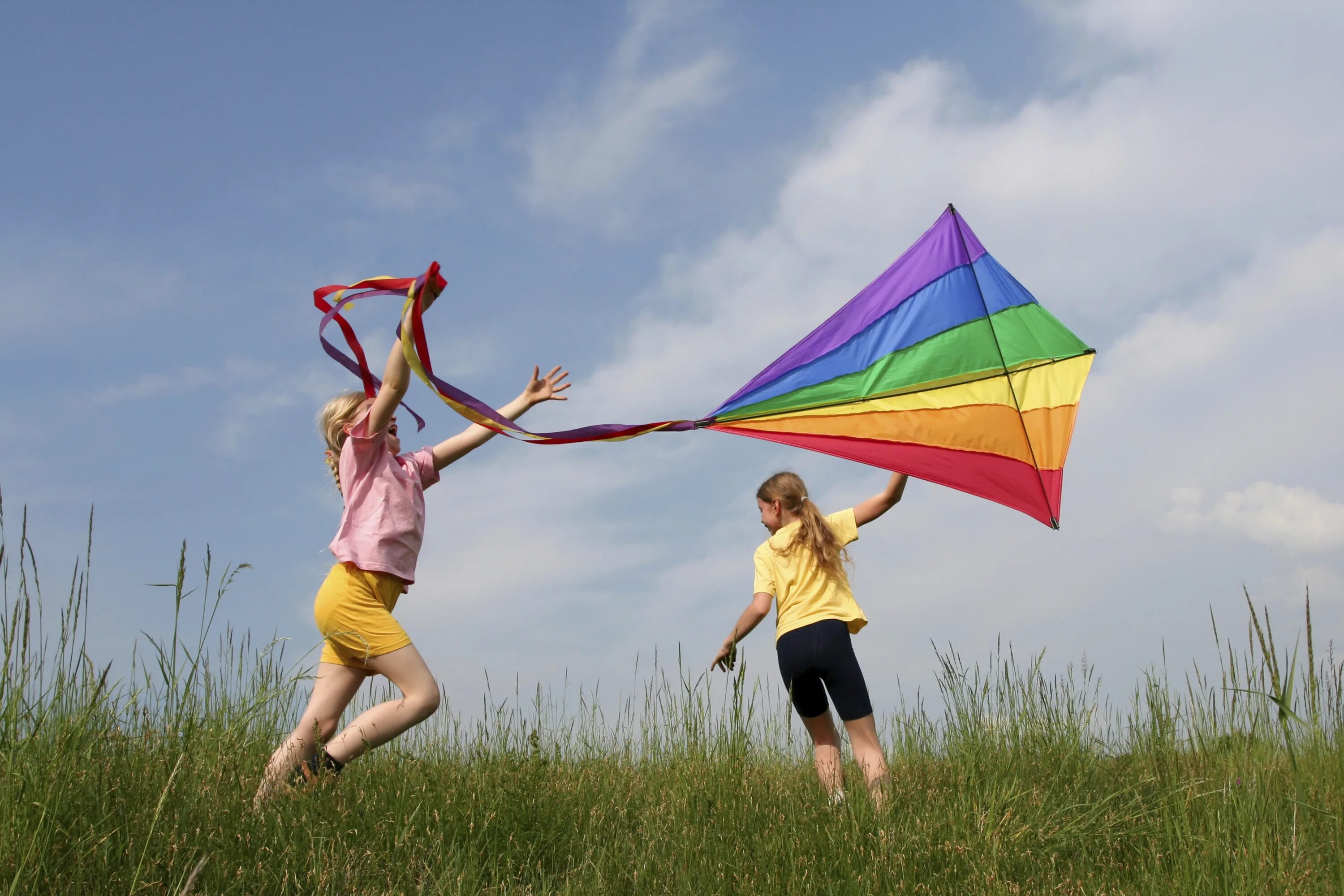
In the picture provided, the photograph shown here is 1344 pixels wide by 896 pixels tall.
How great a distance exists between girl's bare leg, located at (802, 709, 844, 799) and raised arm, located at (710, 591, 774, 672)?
53 centimetres

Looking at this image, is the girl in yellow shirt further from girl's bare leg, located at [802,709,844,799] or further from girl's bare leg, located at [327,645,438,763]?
girl's bare leg, located at [327,645,438,763]

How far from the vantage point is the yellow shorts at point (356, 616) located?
396cm

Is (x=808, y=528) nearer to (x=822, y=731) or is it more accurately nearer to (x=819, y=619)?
(x=819, y=619)

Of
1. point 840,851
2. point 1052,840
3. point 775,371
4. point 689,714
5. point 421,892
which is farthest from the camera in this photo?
point 775,371

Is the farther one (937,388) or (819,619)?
(937,388)

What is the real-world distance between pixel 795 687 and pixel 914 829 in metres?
1.15

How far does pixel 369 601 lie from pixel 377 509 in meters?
0.42

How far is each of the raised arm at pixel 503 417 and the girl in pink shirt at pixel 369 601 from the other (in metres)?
0.09

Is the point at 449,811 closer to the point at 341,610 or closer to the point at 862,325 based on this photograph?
the point at 341,610

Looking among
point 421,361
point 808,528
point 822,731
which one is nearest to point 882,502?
point 808,528

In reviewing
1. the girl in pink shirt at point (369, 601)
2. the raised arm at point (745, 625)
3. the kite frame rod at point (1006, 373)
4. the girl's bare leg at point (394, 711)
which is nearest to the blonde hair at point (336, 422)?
the girl in pink shirt at point (369, 601)

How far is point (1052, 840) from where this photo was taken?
4.04 meters

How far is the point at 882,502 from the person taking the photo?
5.16 m

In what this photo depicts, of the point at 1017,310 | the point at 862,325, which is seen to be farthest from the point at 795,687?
the point at 1017,310
